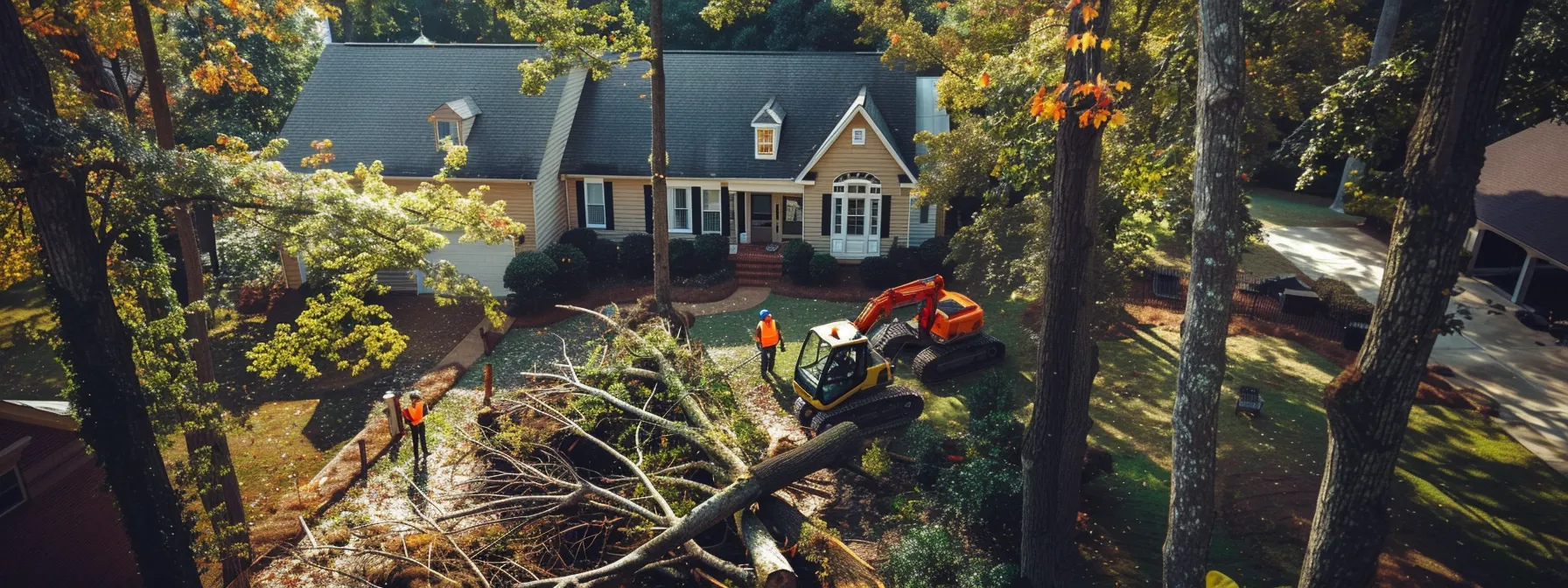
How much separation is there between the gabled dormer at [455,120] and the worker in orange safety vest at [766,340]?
1213 cm

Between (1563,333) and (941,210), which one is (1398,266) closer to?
(1563,333)

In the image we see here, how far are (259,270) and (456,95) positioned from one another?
A: 7433mm

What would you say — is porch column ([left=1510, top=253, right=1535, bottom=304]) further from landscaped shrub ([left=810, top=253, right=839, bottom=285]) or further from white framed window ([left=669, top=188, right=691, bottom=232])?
white framed window ([left=669, top=188, right=691, bottom=232])

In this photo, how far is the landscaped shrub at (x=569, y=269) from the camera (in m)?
22.5

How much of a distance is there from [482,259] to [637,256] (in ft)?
14.3

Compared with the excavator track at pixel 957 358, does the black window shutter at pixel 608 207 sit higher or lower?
higher

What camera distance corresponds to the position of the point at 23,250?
35.0 feet

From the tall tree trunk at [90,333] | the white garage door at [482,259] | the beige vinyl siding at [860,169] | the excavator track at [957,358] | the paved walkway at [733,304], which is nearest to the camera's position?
the tall tree trunk at [90,333]

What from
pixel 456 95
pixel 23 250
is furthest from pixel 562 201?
pixel 23 250

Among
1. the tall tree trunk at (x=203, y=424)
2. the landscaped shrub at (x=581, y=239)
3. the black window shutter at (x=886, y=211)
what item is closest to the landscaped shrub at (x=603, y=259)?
the landscaped shrub at (x=581, y=239)

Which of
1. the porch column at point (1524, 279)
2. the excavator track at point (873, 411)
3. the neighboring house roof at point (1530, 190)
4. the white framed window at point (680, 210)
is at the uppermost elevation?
the neighboring house roof at point (1530, 190)

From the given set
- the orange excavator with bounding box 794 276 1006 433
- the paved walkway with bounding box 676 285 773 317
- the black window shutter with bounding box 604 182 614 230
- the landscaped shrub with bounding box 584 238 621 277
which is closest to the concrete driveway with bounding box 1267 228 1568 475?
the orange excavator with bounding box 794 276 1006 433

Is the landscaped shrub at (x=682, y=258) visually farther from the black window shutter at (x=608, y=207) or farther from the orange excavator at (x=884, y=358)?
the orange excavator at (x=884, y=358)

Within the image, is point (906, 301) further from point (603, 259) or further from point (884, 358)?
point (603, 259)
